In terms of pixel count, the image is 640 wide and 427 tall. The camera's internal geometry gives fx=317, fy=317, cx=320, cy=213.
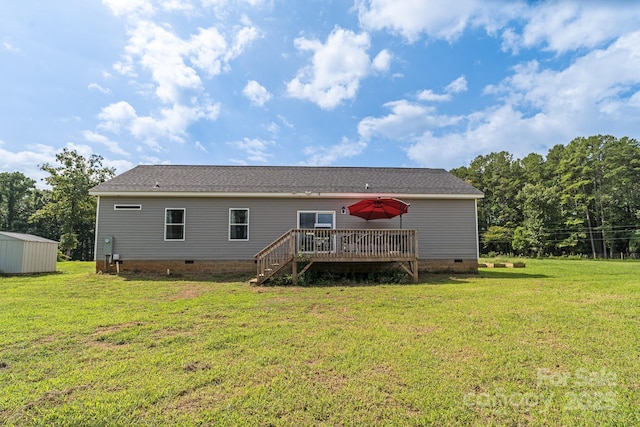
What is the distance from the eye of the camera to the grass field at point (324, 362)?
255 cm

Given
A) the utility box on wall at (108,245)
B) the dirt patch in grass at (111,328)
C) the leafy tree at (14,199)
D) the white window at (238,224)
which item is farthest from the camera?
the leafy tree at (14,199)

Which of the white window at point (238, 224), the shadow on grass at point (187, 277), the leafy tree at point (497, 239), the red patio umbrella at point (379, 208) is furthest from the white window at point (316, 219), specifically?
the leafy tree at point (497, 239)

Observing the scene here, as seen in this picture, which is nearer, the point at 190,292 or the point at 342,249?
the point at 190,292

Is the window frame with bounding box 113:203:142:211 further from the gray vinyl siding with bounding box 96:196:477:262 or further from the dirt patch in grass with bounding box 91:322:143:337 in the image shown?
the dirt patch in grass with bounding box 91:322:143:337

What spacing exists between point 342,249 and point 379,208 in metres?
1.78

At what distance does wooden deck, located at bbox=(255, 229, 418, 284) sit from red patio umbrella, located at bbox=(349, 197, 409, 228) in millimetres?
754

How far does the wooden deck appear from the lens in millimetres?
9469

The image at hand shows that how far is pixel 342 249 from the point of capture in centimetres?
990

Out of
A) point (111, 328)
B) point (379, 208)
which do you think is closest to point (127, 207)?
point (111, 328)

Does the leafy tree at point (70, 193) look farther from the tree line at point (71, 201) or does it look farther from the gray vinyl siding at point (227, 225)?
the gray vinyl siding at point (227, 225)

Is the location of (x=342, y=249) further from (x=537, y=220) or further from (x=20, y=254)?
(x=537, y=220)

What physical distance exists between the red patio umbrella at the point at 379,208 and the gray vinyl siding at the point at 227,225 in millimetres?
983

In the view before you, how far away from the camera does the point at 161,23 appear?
949 centimetres

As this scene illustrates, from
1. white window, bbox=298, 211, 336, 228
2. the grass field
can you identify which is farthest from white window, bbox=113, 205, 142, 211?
white window, bbox=298, 211, 336, 228
